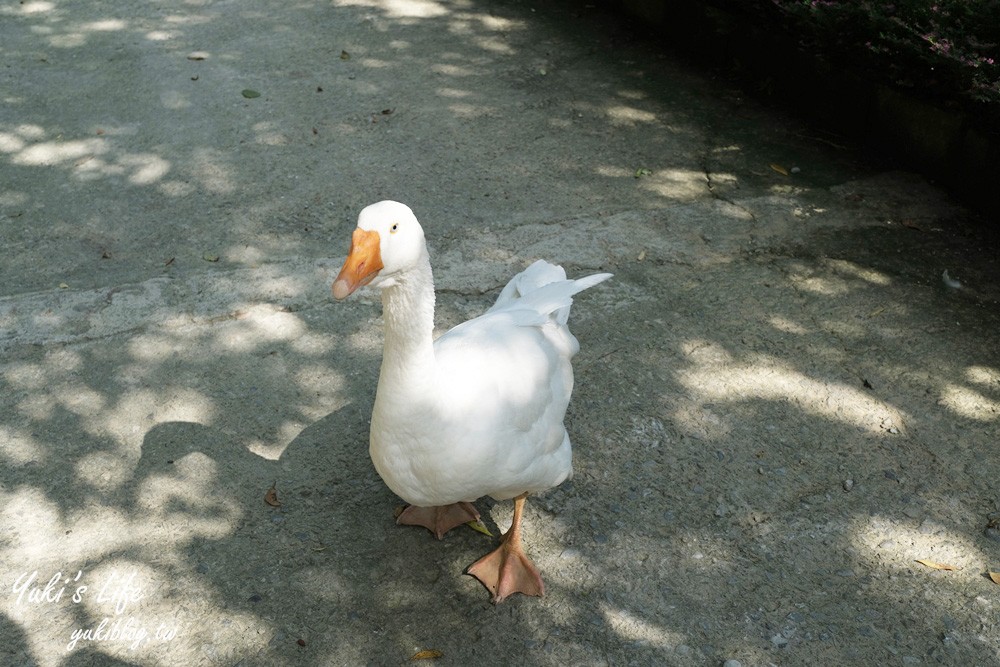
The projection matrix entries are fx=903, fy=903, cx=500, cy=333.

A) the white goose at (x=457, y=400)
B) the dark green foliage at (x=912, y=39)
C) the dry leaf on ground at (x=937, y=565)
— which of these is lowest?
the dry leaf on ground at (x=937, y=565)

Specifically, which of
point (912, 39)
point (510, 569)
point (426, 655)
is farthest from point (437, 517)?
point (912, 39)

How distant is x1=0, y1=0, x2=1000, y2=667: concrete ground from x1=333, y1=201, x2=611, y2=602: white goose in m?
0.15

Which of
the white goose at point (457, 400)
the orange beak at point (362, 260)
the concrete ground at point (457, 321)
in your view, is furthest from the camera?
the concrete ground at point (457, 321)

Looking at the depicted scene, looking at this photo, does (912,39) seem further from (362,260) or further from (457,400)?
(362,260)

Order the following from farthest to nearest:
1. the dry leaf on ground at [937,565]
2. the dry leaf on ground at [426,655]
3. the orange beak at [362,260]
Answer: the dry leaf on ground at [937,565] → the dry leaf on ground at [426,655] → the orange beak at [362,260]

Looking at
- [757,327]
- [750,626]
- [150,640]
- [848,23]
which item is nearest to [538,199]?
[757,327]

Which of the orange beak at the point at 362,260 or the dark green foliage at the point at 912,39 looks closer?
the orange beak at the point at 362,260

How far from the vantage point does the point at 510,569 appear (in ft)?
9.34

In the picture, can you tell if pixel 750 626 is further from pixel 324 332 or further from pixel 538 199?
pixel 538 199

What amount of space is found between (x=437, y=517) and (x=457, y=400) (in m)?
0.64

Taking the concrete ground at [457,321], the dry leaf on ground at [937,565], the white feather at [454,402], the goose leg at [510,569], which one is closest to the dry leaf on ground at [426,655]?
the concrete ground at [457,321]

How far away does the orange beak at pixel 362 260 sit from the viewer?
2.26 metres

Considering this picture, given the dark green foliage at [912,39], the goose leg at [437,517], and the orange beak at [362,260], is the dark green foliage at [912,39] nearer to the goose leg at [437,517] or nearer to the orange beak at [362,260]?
the goose leg at [437,517]

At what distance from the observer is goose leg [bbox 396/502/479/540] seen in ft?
9.99
